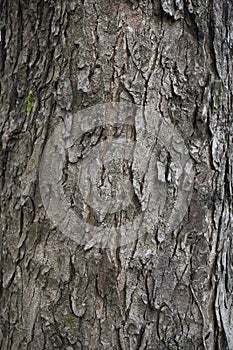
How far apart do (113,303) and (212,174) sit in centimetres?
42

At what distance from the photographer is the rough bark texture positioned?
1345mm

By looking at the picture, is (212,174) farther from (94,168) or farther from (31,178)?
(31,178)

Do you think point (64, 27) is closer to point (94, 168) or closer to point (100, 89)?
point (100, 89)

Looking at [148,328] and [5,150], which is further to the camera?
[5,150]

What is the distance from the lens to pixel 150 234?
1.36 m

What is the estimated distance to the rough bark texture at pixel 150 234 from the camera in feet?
4.41

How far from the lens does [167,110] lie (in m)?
1.36

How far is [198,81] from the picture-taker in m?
1.38

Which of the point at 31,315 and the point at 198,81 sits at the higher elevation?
the point at 198,81

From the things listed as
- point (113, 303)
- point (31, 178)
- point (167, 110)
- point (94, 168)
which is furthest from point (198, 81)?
point (113, 303)

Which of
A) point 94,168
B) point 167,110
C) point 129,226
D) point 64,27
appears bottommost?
point 129,226

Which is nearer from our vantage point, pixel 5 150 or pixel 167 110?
pixel 167 110

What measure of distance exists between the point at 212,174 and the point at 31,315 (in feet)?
1.97

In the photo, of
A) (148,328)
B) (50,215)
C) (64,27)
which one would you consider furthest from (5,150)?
(148,328)
